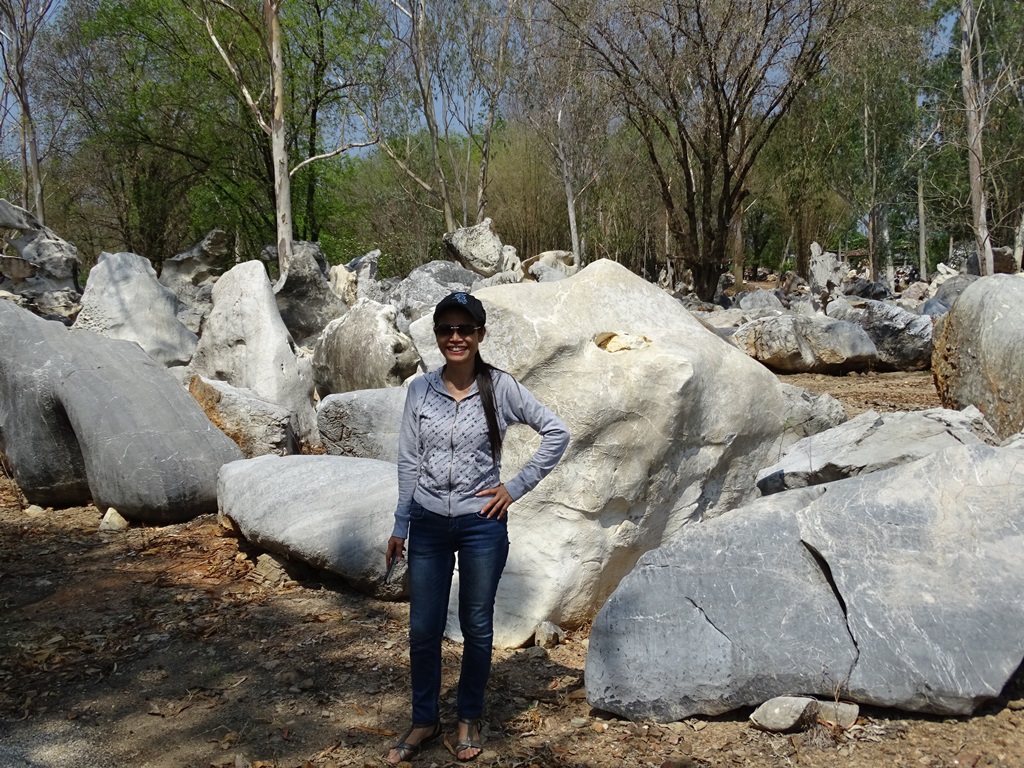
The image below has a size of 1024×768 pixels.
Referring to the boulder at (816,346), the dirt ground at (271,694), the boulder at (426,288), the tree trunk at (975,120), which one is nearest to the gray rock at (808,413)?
the dirt ground at (271,694)

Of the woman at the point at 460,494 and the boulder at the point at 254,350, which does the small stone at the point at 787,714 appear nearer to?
the woman at the point at 460,494

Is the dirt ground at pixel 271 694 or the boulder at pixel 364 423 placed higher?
the boulder at pixel 364 423

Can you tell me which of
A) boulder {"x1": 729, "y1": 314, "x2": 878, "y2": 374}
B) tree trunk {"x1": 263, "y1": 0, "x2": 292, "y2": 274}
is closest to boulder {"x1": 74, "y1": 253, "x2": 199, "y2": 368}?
tree trunk {"x1": 263, "y1": 0, "x2": 292, "y2": 274}

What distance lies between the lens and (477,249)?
17.8 meters

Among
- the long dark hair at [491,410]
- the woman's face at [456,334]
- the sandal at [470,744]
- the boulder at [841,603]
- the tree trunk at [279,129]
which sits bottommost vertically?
the sandal at [470,744]

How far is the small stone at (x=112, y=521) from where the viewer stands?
496cm

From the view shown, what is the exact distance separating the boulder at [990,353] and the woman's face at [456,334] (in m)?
3.57

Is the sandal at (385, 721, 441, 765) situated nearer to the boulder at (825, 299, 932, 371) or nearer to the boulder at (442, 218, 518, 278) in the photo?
the boulder at (825, 299, 932, 371)

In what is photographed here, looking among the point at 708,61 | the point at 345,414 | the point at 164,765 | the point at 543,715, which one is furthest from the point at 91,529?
the point at 708,61

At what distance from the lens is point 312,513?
13.5 ft

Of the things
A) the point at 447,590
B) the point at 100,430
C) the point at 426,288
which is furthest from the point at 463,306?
the point at 426,288

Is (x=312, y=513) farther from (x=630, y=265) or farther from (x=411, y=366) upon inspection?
(x=630, y=265)

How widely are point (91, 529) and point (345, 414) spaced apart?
1.60m

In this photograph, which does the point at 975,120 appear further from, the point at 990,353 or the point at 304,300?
the point at 990,353
